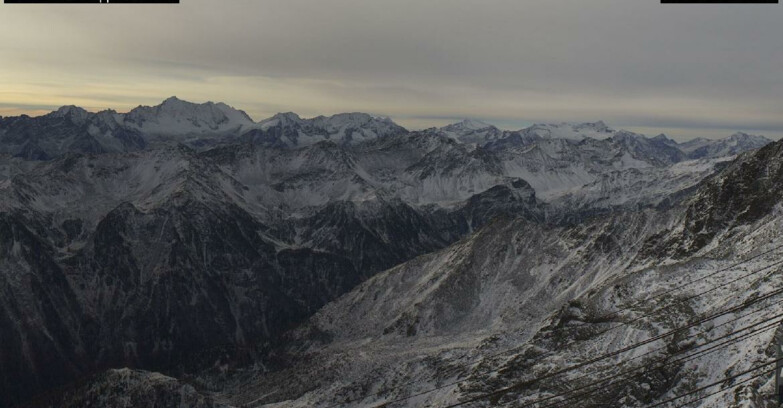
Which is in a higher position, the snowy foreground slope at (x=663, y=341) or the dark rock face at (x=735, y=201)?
the dark rock face at (x=735, y=201)

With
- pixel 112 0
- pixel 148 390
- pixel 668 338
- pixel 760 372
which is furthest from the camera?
pixel 148 390

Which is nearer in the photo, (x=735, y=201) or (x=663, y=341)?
(x=663, y=341)

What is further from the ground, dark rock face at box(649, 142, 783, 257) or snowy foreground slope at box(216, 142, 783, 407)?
dark rock face at box(649, 142, 783, 257)

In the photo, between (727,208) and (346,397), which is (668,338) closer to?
(727,208)

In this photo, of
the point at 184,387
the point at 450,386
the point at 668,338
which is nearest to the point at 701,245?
the point at 668,338

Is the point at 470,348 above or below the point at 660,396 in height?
below

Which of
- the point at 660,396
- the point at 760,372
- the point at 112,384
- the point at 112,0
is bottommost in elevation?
the point at 112,384

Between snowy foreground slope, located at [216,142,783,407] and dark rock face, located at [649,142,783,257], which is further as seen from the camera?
dark rock face, located at [649,142,783,257]

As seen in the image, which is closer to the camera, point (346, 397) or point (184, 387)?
point (346, 397)

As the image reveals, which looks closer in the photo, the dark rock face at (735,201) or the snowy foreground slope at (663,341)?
the snowy foreground slope at (663,341)

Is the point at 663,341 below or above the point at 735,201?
below

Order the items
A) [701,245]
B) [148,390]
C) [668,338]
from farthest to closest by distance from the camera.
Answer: [148,390], [701,245], [668,338]
